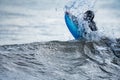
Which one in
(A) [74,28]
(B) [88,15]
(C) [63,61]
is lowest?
(C) [63,61]

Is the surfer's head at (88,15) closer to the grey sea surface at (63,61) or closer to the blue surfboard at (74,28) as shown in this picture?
the blue surfboard at (74,28)

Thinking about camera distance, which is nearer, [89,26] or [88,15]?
[89,26]

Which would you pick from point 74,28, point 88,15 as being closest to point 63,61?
point 74,28

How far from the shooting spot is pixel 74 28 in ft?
37.9

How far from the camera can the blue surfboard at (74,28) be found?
1141 cm

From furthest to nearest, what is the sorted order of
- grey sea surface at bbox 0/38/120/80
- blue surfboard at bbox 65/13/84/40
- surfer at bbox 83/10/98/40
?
blue surfboard at bbox 65/13/84/40 → surfer at bbox 83/10/98/40 → grey sea surface at bbox 0/38/120/80

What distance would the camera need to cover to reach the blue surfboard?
11.4 meters

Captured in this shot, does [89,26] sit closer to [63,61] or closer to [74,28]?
[74,28]

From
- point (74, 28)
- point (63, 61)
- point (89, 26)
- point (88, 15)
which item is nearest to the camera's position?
point (63, 61)

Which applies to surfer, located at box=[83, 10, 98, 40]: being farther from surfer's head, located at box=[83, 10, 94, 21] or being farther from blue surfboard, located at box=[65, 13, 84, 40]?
blue surfboard, located at box=[65, 13, 84, 40]

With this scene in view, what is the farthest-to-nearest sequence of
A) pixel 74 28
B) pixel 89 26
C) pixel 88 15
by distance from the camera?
pixel 74 28
pixel 88 15
pixel 89 26

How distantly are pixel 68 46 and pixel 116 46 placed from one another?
1.64 m

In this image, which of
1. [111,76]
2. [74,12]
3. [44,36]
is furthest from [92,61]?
[44,36]

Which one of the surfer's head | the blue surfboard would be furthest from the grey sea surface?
the surfer's head
